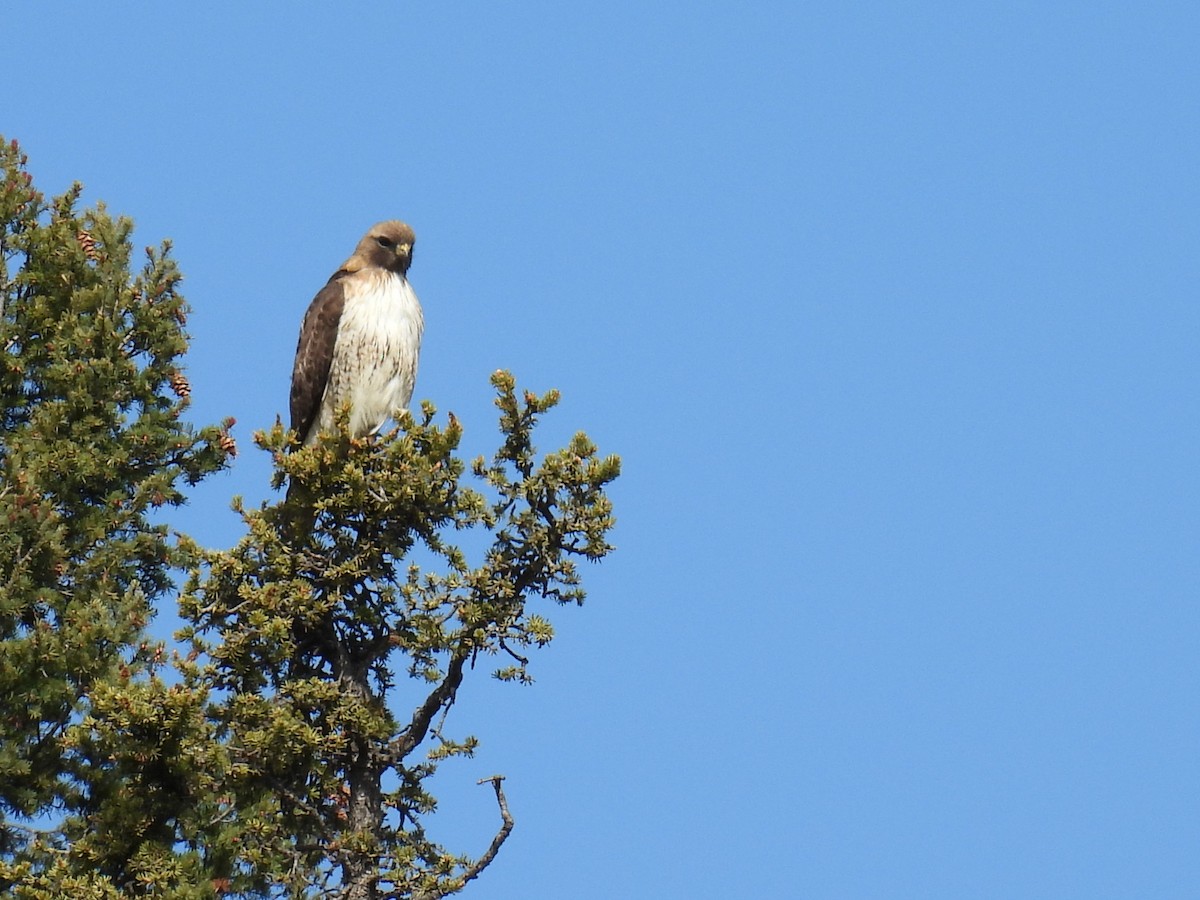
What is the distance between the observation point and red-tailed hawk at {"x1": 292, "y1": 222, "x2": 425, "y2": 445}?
13406mm

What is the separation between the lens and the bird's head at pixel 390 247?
14.1 meters

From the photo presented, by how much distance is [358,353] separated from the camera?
528 inches

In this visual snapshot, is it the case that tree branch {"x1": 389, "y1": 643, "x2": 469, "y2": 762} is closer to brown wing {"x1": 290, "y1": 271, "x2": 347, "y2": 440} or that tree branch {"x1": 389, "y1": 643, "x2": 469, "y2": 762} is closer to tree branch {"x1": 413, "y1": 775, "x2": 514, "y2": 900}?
tree branch {"x1": 413, "y1": 775, "x2": 514, "y2": 900}

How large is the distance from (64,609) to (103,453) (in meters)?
1.26

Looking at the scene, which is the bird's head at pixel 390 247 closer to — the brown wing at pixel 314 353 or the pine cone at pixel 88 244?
the brown wing at pixel 314 353

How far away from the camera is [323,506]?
9.96 meters

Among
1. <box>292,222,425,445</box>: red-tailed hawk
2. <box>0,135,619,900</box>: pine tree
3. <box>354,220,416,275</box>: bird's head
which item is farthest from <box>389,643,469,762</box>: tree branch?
<box>354,220,416,275</box>: bird's head

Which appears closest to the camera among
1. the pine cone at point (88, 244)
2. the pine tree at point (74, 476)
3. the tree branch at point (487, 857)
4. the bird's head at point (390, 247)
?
the tree branch at point (487, 857)

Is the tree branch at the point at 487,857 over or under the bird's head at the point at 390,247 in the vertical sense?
under

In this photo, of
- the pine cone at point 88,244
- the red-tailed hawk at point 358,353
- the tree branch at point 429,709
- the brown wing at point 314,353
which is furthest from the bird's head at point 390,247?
the tree branch at point 429,709

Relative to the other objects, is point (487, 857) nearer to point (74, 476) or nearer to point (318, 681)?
point (318, 681)

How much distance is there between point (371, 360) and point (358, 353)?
0.11 metres

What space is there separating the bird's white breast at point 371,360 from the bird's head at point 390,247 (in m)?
0.49

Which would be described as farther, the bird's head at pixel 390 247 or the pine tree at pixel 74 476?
the bird's head at pixel 390 247
